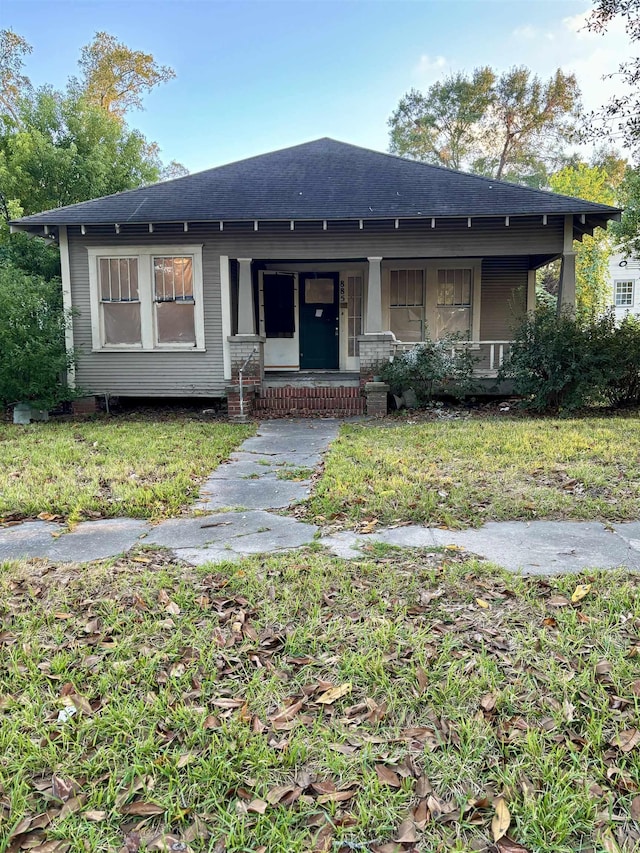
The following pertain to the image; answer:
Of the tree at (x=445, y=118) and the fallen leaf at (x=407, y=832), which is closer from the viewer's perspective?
the fallen leaf at (x=407, y=832)

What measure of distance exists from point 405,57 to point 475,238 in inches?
866

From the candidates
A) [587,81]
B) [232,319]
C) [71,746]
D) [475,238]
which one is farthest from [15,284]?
[587,81]

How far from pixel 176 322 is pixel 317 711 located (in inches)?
371

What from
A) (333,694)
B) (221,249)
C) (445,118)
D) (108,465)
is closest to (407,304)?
(221,249)

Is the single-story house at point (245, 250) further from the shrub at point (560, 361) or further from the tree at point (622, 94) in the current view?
the tree at point (622, 94)

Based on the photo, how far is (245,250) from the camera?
10.3m

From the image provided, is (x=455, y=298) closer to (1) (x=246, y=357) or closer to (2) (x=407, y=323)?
(2) (x=407, y=323)

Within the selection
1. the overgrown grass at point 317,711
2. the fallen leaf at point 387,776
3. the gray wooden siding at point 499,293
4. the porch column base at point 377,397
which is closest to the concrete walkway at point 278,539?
the overgrown grass at point 317,711

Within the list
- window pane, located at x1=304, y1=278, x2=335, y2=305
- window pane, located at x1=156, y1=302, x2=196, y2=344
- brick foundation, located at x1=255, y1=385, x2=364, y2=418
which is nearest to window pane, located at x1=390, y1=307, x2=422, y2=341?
window pane, located at x1=304, y1=278, x2=335, y2=305

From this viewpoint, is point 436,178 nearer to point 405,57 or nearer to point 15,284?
point 15,284

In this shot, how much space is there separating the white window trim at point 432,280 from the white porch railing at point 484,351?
0.99 m

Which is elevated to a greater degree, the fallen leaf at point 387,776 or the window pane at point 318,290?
the window pane at point 318,290

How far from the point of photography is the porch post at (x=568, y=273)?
9.84 meters

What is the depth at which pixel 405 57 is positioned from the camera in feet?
88.0
